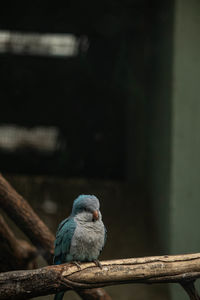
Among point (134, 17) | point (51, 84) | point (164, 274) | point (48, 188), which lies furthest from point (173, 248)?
point (134, 17)

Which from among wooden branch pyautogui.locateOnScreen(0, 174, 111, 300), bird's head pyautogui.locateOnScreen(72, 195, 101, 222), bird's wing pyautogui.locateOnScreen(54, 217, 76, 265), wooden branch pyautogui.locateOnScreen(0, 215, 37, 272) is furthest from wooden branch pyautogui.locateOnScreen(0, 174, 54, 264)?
bird's head pyautogui.locateOnScreen(72, 195, 101, 222)

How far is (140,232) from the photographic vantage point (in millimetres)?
2387

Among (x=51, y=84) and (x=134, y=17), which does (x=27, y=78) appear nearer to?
(x=51, y=84)

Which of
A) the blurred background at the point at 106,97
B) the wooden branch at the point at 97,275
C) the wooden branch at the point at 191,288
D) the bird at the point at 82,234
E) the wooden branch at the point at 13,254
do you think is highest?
the blurred background at the point at 106,97

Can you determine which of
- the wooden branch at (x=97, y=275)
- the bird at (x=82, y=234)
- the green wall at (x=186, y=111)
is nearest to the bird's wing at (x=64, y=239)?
the bird at (x=82, y=234)

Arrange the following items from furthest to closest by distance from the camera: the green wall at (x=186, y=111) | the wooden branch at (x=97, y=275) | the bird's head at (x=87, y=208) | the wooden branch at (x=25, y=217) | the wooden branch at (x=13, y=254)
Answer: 1. the green wall at (x=186, y=111)
2. the wooden branch at (x=13, y=254)
3. the wooden branch at (x=25, y=217)
4. the bird's head at (x=87, y=208)
5. the wooden branch at (x=97, y=275)

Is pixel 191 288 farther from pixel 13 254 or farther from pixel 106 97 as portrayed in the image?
pixel 106 97

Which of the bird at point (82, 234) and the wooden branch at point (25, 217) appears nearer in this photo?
the bird at point (82, 234)

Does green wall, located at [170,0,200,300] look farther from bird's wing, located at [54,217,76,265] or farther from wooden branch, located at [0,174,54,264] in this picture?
bird's wing, located at [54,217,76,265]

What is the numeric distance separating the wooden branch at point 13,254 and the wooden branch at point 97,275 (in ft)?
2.39

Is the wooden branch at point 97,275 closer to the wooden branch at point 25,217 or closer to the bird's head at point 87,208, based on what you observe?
the bird's head at point 87,208

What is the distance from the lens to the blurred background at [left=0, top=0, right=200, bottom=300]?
2.62 m

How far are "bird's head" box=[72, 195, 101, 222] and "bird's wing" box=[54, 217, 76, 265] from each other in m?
0.06

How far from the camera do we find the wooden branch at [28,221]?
199cm
